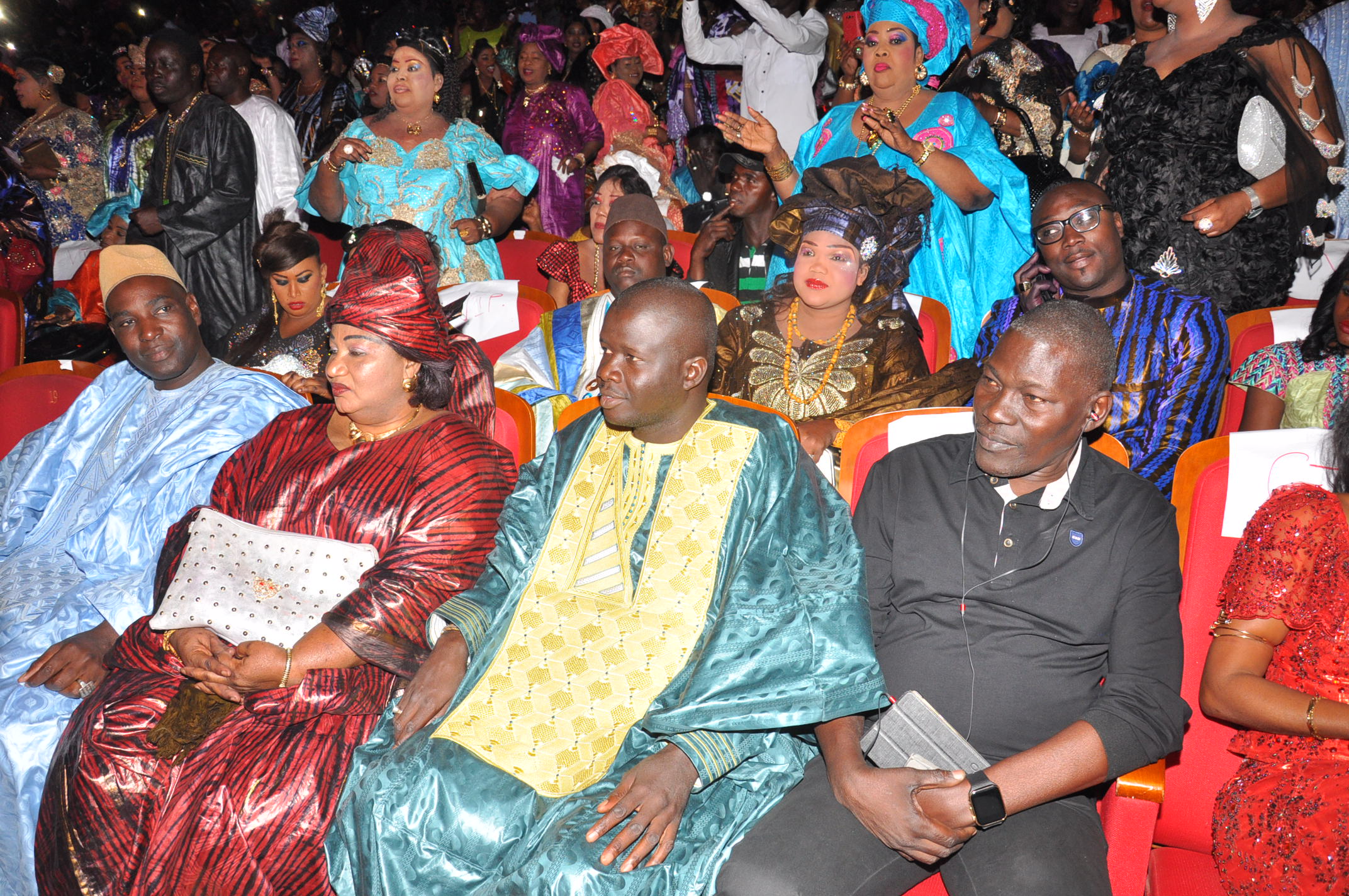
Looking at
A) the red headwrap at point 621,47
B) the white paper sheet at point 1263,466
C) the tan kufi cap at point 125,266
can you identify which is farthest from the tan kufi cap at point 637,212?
the red headwrap at point 621,47

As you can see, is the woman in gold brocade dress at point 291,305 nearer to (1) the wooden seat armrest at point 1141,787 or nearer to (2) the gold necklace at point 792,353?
(2) the gold necklace at point 792,353

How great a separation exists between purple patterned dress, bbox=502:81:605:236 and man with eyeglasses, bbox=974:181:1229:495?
4.53 metres

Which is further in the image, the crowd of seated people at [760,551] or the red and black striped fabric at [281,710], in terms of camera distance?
the red and black striped fabric at [281,710]

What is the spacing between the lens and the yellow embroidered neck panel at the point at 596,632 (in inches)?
87.4

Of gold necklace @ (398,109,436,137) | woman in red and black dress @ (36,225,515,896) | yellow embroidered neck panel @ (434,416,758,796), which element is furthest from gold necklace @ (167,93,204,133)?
yellow embroidered neck panel @ (434,416,758,796)

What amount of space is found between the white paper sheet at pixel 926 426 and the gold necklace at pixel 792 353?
2.70 ft

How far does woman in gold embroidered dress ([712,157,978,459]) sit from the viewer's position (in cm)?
351

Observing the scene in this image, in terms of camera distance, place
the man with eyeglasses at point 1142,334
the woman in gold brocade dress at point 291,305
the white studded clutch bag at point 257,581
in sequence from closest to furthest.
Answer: the white studded clutch bag at point 257,581
the man with eyeglasses at point 1142,334
the woman in gold brocade dress at point 291,305

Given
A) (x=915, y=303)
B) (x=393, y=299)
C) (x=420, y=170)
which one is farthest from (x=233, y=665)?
(x=420, y=170)

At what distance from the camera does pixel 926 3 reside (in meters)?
4.27

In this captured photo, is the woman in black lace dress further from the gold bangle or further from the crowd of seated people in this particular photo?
the gold bangle

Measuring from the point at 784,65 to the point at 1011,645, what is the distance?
521 centimetres

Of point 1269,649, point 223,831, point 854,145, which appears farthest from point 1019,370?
point 854,145

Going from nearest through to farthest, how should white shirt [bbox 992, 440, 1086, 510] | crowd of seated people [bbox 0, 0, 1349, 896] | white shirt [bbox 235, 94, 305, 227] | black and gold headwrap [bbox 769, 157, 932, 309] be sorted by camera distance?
crowd of seated people [bbox 0, 0, 1349, 896], white shirt [bbox 992, 440, 1086, 510], black and gold headwrap [bbox 769, 157, 932, 309], white shirt [bbox 235, 94, 305, 227]
